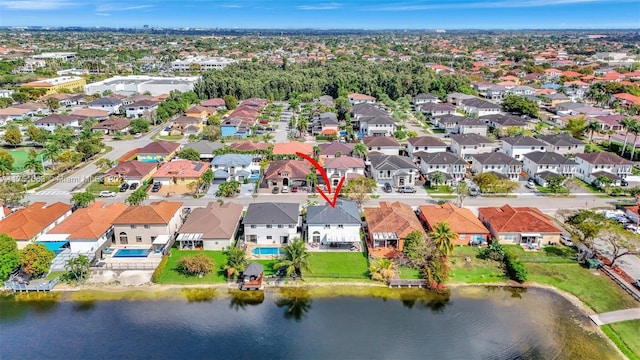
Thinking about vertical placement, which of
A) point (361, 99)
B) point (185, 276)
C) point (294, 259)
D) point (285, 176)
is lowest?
point (185, 276)

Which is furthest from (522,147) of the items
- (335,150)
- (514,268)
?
(514,268)

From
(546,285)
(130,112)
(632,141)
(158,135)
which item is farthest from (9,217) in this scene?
(632,141)

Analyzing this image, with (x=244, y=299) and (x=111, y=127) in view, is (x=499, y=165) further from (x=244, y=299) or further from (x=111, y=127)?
(x=111, y=127)

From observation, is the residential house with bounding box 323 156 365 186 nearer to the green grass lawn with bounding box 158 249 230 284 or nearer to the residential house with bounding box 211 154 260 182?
the residential house with bounding box 211 154 260 182

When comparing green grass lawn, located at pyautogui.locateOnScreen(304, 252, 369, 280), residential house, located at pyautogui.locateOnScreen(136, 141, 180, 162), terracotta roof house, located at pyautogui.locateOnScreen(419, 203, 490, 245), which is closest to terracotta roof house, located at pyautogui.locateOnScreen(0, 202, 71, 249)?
residential house, located at pyautogui.locateOnScreen(136, 141, 180, 162)

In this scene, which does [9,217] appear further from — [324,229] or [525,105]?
[525,105]

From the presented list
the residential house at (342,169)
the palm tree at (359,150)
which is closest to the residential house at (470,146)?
the palm tree at (359,150)
